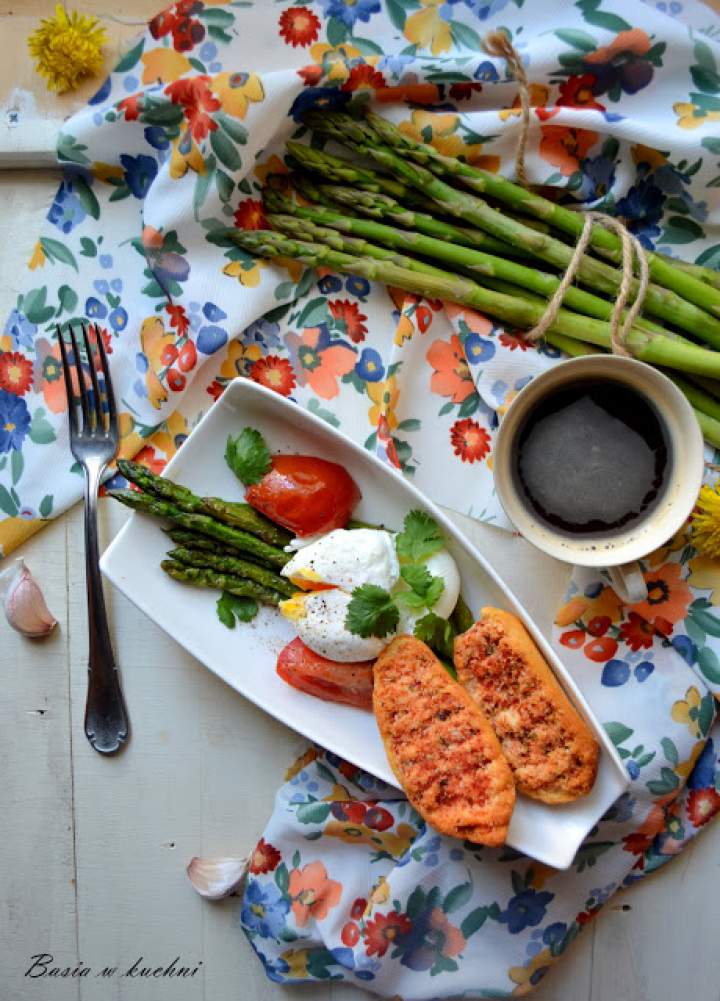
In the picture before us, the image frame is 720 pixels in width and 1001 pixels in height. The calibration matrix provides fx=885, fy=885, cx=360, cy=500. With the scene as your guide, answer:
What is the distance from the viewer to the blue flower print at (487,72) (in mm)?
1702

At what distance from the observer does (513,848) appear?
1.65m

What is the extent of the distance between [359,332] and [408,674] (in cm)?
70

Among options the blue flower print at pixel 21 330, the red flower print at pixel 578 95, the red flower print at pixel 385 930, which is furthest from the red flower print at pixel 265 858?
the red flower print at pixel 578 95

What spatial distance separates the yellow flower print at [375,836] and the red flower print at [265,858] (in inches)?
4.6

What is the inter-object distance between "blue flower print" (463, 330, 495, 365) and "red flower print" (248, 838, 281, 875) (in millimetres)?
1074

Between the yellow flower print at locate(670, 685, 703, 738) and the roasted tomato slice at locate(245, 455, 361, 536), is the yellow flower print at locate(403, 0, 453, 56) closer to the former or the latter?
the roasted tomato slice at locate(245, 455, 361, 536)

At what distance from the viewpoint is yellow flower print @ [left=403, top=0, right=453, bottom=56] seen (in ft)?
5.80

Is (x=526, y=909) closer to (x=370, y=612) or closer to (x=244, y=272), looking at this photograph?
(x=370, y=612)

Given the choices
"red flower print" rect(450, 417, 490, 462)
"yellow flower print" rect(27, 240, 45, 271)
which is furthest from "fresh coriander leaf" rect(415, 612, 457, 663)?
"yellow flower print" rect(27, 240, 45, 271)

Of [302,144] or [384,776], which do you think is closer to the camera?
[384,776]

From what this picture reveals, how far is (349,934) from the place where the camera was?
1.80m

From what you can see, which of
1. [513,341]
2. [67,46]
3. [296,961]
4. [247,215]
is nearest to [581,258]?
[513,341]

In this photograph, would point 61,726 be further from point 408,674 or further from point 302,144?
point 302,144

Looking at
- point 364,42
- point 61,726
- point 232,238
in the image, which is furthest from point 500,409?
point 61,726
